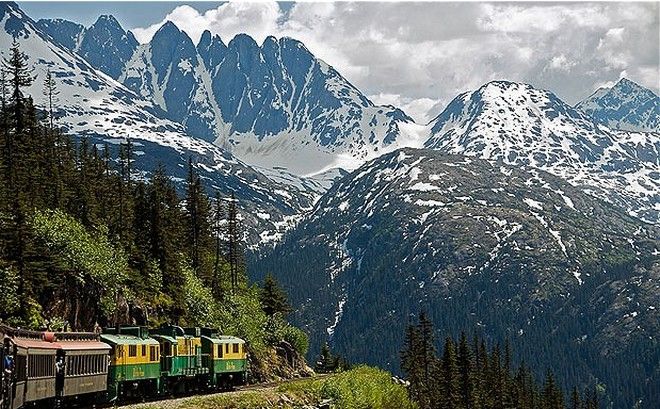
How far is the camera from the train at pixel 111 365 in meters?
35.2

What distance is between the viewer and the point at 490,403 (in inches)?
5605

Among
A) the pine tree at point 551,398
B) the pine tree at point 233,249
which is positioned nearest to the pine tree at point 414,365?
the pine tree at point 233,249

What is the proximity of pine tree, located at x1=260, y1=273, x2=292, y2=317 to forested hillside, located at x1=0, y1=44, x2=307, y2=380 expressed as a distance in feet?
1.07

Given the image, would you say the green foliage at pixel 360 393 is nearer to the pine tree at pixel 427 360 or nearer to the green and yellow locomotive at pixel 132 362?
the green and yellow locomotive at pixel 132 362

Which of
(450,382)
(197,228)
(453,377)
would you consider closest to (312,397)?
(197,228)

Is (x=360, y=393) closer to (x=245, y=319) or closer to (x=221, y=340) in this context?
(x=221, y=340)

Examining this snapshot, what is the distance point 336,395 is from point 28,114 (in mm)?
63376

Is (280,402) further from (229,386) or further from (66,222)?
(66,222)

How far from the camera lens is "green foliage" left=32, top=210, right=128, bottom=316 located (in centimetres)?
7250

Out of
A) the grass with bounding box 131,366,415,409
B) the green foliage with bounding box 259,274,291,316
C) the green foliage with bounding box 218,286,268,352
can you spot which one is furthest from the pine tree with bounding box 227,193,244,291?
the grass with bounding box 131,366,415,409

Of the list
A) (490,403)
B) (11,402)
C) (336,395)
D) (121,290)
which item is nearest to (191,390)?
(336,395)

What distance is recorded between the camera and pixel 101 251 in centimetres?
8331

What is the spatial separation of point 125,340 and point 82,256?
2404 cm

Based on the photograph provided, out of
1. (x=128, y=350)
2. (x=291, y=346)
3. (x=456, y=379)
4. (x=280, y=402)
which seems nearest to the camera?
(x=128, y=350)
